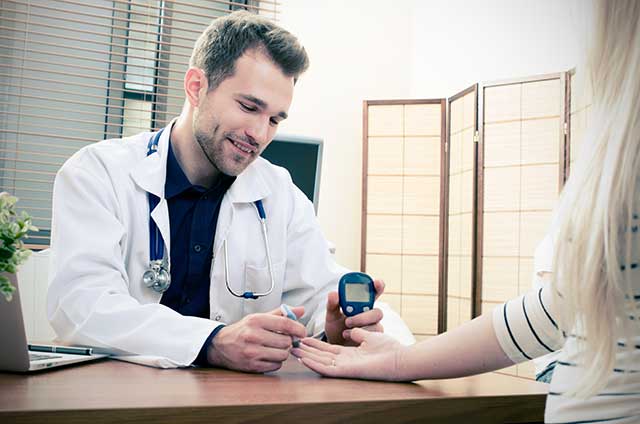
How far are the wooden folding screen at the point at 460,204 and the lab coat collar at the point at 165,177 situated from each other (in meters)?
2.91

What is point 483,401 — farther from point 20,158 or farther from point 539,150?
point 20,158

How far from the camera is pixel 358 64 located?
218 inches

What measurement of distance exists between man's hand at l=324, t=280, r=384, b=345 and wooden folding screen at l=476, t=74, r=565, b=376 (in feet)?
9.38

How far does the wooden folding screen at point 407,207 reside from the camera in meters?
5.09

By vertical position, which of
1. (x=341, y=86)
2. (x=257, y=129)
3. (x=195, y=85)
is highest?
(x=341, y=86)

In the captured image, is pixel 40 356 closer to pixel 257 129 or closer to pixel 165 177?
pixel 165 177

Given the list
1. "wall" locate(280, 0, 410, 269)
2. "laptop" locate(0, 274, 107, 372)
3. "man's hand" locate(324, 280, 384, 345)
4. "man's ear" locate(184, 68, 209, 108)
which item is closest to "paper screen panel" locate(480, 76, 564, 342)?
"wall" locate(280, 0, 410, 269)

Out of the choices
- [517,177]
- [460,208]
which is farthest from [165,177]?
[460,208]

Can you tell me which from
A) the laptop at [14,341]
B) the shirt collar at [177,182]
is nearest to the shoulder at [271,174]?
the shirt collar at [177,182]

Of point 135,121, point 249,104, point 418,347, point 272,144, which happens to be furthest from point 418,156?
point 418,347

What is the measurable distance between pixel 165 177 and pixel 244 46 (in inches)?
17.3

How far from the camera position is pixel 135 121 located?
4703mm

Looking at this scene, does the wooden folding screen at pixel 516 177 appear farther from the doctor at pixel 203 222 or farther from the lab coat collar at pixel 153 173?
the lab coat collar at pixel 153 173

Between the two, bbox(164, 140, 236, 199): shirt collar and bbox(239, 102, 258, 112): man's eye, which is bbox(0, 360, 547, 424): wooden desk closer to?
bbox(164, 140, 236, 199): shirt collar
